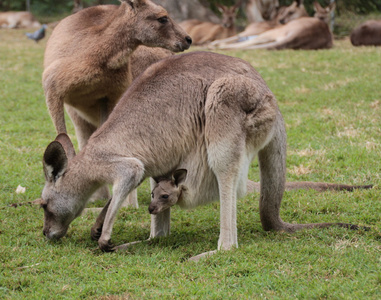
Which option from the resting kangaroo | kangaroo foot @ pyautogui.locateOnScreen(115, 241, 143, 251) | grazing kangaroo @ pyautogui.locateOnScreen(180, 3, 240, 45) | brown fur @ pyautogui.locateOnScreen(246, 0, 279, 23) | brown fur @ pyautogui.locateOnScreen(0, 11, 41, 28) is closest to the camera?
kangaroo foot @ pyautogui.locateOnScreen(115, 241, 143, 251)

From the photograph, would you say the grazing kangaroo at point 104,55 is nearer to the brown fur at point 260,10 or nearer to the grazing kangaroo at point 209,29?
the grazing kangaroo at point 209,29

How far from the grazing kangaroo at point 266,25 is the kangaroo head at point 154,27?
9.10 m

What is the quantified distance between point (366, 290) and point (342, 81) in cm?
661

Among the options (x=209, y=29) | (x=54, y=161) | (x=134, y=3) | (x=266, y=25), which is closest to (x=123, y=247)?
(x=54, y=161)

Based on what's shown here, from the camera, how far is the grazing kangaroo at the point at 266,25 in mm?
13766

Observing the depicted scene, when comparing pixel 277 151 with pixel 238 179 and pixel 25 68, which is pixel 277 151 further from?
pixel 25 68

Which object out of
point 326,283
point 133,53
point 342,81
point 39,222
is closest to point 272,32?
point 342,81

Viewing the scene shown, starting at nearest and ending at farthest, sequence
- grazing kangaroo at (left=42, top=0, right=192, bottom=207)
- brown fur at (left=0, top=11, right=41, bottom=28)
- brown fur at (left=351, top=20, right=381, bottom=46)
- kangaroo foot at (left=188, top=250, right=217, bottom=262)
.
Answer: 1. kangaroo foot at (left=188, top=250, right=217, bottom=262)
2. grazing kangaroo at (left=42, top=0, right=192, bottom=207)
3. brown fur at (left=351, top=20, right=381, bottom=46)
4. brown fur at (left=0, top=11, right=41, bottom=28)

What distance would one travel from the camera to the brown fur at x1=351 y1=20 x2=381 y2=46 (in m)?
12.6

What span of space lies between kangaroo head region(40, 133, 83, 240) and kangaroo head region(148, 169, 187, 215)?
21.2 inches

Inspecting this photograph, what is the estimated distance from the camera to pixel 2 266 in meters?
3.50

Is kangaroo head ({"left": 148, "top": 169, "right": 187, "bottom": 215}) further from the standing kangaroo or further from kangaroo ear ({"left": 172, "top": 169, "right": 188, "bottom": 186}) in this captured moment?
the standing kangaroo

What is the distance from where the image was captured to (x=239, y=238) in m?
4.09

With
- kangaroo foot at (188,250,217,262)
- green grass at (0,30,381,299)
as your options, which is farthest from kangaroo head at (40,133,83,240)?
kangaroo foot at (188,250,217,262)
